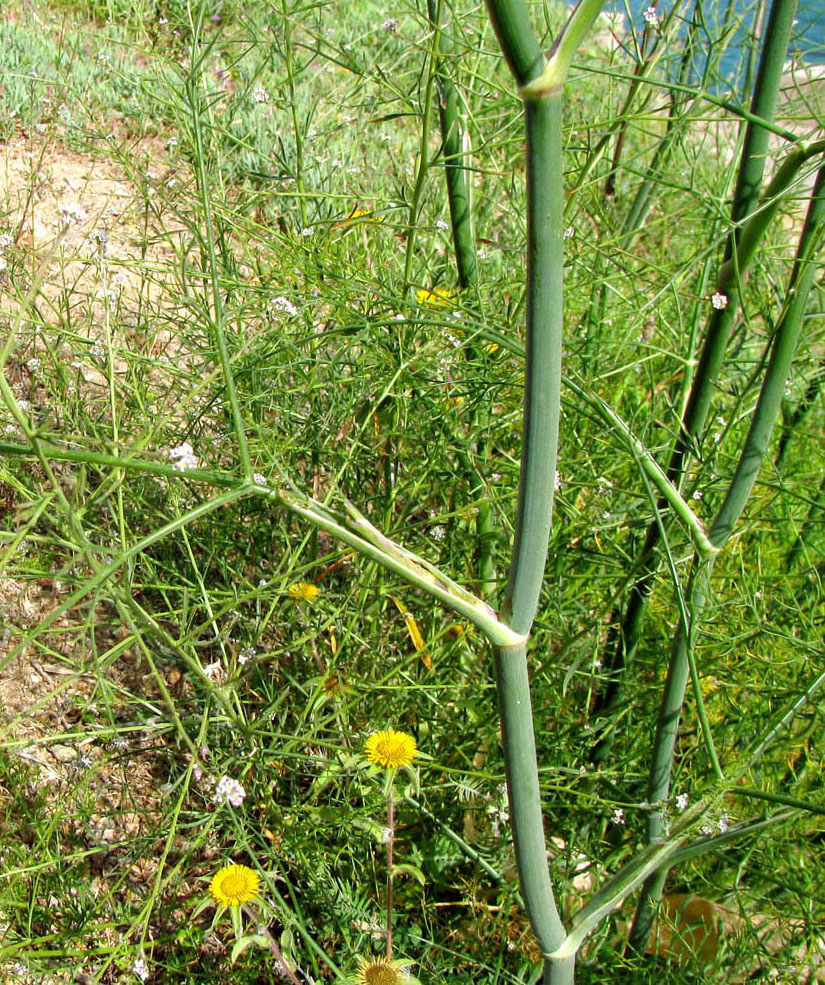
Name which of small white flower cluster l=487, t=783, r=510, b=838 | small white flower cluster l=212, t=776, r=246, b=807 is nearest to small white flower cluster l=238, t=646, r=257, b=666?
small white flower cluster l=212, t=776, r=246, b=807

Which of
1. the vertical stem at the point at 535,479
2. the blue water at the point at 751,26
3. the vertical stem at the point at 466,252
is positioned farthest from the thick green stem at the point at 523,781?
the blue water at the point at 751,26

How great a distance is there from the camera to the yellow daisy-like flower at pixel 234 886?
146 centimetres

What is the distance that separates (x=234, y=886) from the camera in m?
1.48

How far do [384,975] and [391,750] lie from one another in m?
0.33

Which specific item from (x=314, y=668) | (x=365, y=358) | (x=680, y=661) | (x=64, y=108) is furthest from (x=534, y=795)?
(x=64, y=108)

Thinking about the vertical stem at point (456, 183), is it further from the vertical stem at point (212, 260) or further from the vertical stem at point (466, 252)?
the vertical stem at point (212, 260)

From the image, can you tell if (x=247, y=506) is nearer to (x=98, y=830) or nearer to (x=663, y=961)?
(x=98, y=830)

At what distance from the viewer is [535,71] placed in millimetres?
752

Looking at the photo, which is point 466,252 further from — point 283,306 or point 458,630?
point 458,630

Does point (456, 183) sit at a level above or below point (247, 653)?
above

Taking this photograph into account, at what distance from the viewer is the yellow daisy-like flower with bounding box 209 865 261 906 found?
1.46 metres

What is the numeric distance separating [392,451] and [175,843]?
3.09 ft

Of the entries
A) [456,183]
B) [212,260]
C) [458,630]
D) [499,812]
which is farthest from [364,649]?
[212,260]

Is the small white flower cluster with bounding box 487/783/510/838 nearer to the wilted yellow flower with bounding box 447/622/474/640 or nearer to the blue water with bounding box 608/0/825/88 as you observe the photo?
the wilted yellow flower with bounding box 447/622/474/640
